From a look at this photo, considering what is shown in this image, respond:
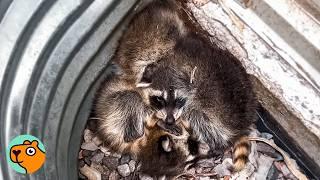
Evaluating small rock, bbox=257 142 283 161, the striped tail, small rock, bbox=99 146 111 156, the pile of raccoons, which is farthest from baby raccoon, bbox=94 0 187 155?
small rock, bbox=257 142 283 161

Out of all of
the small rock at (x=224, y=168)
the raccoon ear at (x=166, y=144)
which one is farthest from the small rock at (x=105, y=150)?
the small rock at (x=224, y=168)

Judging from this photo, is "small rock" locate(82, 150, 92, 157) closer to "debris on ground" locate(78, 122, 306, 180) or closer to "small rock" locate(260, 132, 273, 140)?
"debris on ground" locate(78, 122, 306, 180)

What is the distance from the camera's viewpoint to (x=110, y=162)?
7.77ft

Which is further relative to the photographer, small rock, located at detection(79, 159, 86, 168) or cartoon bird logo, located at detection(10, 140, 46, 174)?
small rock, located at detection(79, 159, 86, 168)

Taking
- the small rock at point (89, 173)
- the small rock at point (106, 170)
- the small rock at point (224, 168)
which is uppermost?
the small rock at point (224, 168)

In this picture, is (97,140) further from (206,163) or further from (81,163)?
(206,163)

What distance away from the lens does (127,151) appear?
227cm

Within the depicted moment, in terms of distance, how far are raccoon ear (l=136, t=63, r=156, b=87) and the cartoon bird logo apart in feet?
1.76

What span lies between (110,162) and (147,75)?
53cm

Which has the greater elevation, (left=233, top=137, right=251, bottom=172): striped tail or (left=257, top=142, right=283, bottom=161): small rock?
(left=257, top=142, right=283, bottom=161): small rock

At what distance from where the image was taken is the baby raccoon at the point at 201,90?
6.61 feet

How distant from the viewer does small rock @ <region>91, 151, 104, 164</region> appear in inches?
93.0

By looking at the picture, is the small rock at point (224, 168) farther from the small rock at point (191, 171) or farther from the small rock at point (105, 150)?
the small rock at point (105, 150)

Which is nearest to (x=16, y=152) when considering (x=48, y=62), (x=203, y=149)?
(x=48, y=62)
